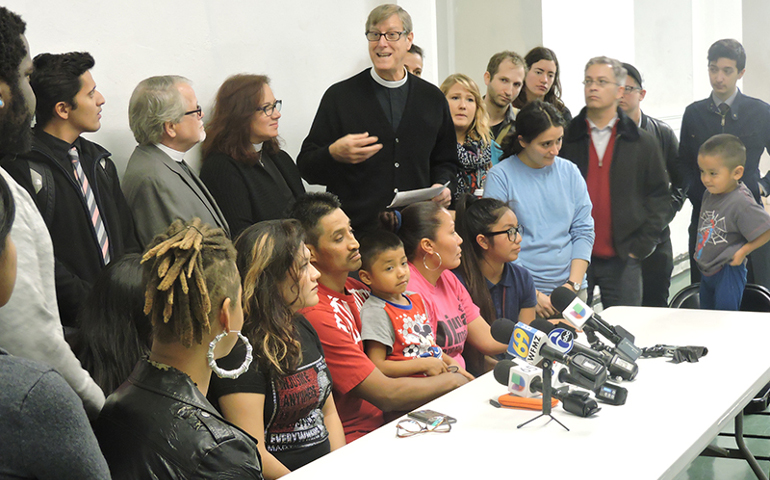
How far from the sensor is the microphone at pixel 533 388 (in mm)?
1967

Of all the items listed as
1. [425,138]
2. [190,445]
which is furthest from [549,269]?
[190,445]

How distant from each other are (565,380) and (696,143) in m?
2.80

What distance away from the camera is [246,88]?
3127 millimetres

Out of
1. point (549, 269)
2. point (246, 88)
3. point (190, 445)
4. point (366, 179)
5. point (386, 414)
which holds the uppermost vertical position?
point (246, 88)

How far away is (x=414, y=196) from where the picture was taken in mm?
3098

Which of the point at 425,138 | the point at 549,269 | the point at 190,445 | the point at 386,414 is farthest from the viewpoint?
the point at 549,269

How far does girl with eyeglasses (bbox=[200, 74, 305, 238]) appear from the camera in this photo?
9.84 feet

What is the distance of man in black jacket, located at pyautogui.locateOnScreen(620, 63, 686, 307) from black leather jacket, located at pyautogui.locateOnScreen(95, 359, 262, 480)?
3.35 meters

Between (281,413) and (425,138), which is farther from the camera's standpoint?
(425,138)

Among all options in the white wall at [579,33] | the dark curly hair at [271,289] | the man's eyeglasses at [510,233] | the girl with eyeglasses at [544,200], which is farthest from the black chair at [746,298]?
the dark curly hair at [271,289]

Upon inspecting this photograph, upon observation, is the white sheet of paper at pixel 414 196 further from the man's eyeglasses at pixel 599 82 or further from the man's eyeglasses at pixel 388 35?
the man's eyeglasses at pixel 599 82

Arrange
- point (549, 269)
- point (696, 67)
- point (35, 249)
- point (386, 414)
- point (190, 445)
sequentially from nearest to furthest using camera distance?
1. point (190, 445)
2. point (35, 249)
3. point (386, 414)
4. point (549, 269)
5. point (696, 67)

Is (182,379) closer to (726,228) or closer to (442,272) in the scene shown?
(442,272)

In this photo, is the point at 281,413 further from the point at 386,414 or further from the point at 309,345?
the point at 386,414
